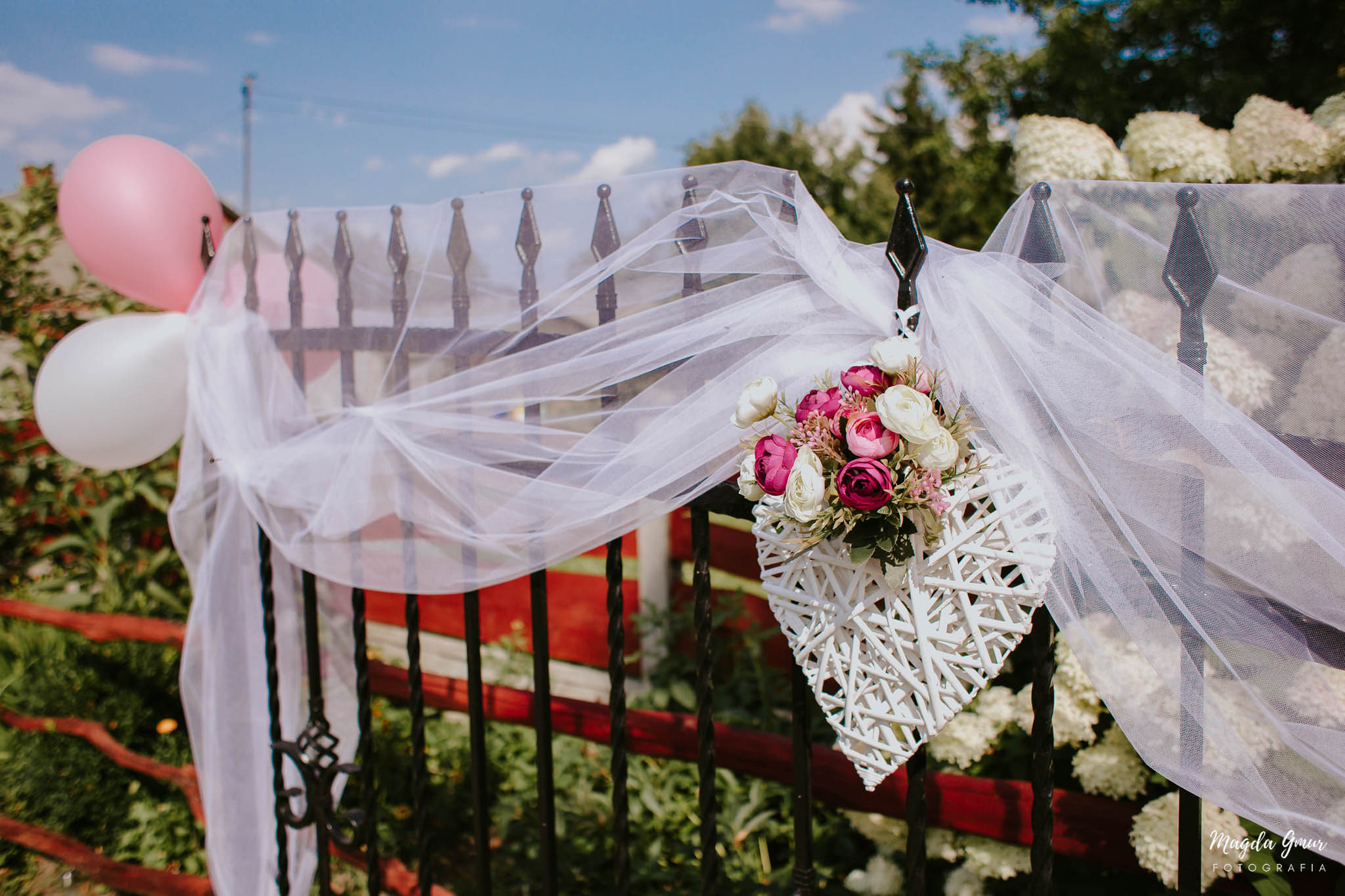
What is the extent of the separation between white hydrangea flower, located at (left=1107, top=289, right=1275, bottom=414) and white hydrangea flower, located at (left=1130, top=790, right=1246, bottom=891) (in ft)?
2.33

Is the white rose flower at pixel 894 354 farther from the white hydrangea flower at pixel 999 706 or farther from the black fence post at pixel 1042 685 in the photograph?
the white hydrangea flower at pixel 999 706

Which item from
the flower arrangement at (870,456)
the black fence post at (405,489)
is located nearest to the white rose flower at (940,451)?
the flower arrangement at (870,456)

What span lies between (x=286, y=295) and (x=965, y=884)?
195 centimetres

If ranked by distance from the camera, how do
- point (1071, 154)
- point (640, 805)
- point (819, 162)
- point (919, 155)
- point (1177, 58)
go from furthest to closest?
point (819, 162) < point (919, 155) < point (1177, 58) < point (640, 805) < point (1071, 154)

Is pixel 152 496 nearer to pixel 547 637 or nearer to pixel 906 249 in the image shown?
pixel 547 637

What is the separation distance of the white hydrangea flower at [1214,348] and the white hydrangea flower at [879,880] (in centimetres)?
138

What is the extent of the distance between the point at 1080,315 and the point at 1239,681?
470mm

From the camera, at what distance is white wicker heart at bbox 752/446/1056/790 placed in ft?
3.28

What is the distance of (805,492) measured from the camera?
95 cm

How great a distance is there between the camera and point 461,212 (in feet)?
4.74

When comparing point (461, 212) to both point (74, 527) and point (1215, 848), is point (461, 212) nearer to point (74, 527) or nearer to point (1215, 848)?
point (1215, 848)

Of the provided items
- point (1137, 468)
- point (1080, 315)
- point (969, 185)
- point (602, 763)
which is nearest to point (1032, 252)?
point (1080, 315)

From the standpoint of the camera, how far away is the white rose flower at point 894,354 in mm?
972

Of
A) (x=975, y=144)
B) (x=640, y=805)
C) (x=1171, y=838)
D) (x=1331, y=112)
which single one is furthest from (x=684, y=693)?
(x=975, y=144)
